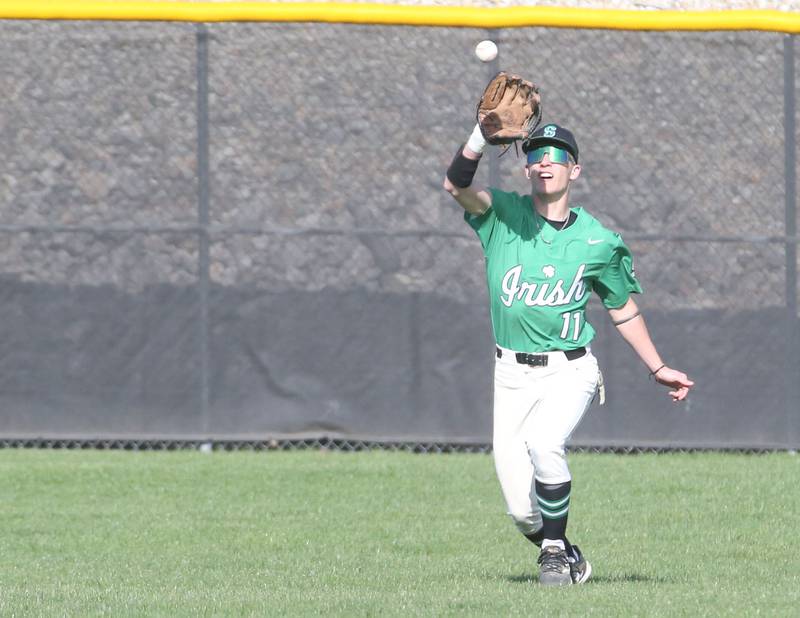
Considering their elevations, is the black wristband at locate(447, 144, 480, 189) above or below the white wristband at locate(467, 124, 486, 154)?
below

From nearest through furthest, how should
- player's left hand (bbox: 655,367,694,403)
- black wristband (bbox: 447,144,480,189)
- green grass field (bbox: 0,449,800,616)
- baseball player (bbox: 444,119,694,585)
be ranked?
1. green grass field (bbox: 0,449,800,616)
2. black wristband (bbox: 447,144,480,189)
3. baseball player (bbox: 444,119,694,585)
4. player's left hand (bbox: 655,367,694,403)

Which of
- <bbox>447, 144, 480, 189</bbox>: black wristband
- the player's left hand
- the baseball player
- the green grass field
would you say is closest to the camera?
the green grass field

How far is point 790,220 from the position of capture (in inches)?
387

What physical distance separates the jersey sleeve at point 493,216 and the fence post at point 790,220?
4180 mm

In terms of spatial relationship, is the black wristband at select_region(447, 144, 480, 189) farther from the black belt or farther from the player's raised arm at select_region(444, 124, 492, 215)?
the black belt

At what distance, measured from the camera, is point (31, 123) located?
9883 mm

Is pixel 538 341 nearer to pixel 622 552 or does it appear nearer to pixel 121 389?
pixel 622 552

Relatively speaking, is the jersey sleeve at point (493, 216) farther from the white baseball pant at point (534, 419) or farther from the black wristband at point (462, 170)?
the white baseball pant at point (534, 419)

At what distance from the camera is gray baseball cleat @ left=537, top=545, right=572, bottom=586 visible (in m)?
5.84

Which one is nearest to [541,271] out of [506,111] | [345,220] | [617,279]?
[617,279]

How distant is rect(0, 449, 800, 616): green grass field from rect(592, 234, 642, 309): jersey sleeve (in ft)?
3.44

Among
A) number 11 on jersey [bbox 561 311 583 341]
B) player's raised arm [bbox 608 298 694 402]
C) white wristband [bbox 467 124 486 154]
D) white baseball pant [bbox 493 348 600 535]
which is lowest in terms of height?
white baseball pant [bbox 493 348 600 535]

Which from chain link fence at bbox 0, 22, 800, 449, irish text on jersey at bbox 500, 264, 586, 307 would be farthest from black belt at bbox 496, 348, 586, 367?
chain link fence at bbox 0, 22, 800, 449

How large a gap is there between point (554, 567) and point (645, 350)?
894 mm
